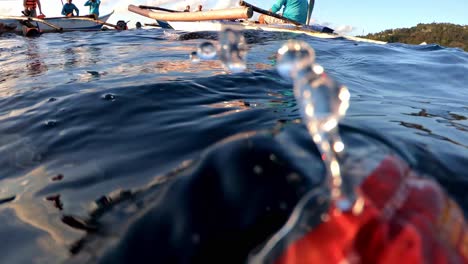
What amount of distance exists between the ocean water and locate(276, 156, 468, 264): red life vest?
551 mm

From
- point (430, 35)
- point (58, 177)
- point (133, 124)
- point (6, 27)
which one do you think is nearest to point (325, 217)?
point (58, 177)

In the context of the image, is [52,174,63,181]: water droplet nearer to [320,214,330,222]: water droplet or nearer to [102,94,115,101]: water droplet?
[102,94,115,101]: water droplet

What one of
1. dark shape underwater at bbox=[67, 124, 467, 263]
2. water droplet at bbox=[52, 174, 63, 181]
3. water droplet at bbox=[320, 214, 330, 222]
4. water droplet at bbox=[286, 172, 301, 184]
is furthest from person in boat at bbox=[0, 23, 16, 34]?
water droplet at bbox=[320, 214, 330, 222]

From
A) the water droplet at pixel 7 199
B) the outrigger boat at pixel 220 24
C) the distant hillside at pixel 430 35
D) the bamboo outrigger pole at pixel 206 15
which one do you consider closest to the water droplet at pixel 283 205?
the water droplet at pixel 7 199

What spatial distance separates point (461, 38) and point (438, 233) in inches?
2097

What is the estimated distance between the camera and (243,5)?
801 cm

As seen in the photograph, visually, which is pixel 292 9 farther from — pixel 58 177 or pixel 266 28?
pixel 58 177

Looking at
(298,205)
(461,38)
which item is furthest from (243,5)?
(461,38)

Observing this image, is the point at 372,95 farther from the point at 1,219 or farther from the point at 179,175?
the point at 1,219

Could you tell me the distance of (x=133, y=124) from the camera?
93.1 inches

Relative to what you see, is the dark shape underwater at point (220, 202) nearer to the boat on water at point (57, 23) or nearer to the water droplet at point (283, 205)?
the water droplet at point (283, 205)

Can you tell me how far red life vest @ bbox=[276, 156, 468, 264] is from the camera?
2.96 ft

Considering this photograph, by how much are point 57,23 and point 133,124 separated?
628 inches

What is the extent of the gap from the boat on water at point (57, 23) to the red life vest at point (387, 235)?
16.2 meters
